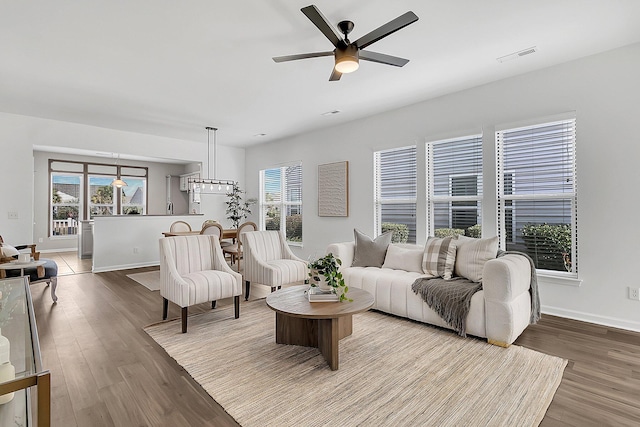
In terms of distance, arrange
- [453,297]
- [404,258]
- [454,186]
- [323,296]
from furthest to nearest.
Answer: [454,186], [404,258], [453,297], [323,296]

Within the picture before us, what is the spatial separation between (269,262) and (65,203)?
7.63 meters

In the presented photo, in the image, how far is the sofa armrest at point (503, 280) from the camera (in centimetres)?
283

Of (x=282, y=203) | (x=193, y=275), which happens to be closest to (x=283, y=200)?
(x=282, y=203)

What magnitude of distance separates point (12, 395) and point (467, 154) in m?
4.65

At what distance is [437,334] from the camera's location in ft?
10.4

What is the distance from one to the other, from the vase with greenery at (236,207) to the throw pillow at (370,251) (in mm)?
4286

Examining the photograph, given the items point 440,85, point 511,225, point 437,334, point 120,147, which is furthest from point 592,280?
point 120,147

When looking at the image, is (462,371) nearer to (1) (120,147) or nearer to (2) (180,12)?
(2) (180,12)

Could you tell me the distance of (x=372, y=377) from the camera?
2359 mm

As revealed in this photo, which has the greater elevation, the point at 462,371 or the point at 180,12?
the point at 180,12

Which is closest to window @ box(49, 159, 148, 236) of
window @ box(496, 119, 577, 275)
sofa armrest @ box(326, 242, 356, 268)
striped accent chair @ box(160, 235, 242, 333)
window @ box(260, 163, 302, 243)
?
window @ box(260, 163, 302, 243)

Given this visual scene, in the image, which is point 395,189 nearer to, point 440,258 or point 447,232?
point 447,232

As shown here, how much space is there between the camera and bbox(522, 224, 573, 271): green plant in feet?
11.8

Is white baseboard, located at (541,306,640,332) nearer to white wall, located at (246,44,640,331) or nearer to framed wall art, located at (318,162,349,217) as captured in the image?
white wall, located at (246,44,640,331)
